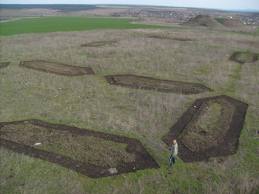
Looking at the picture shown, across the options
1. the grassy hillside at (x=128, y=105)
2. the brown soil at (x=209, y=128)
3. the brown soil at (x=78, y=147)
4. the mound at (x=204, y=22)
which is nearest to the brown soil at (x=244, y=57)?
the grassy hillside at (x=128, y=105)

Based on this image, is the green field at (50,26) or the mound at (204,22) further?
the mound at (204,22)

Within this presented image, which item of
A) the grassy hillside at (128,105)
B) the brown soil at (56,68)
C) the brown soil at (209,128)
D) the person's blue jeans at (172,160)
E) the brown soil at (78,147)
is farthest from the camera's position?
the brown soil at (56,68)

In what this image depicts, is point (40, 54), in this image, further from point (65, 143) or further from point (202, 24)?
point (202, 24)

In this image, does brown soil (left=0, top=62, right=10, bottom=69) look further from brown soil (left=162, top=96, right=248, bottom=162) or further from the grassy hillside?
brown soil (left=162, top=96, right=248, bottom=162)

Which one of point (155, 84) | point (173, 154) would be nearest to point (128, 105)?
point (155, 84)

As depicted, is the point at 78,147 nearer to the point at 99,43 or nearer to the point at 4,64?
the point at 4,64

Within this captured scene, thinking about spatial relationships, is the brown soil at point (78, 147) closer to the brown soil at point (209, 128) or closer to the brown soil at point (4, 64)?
the brown soil at point (209, 128)
